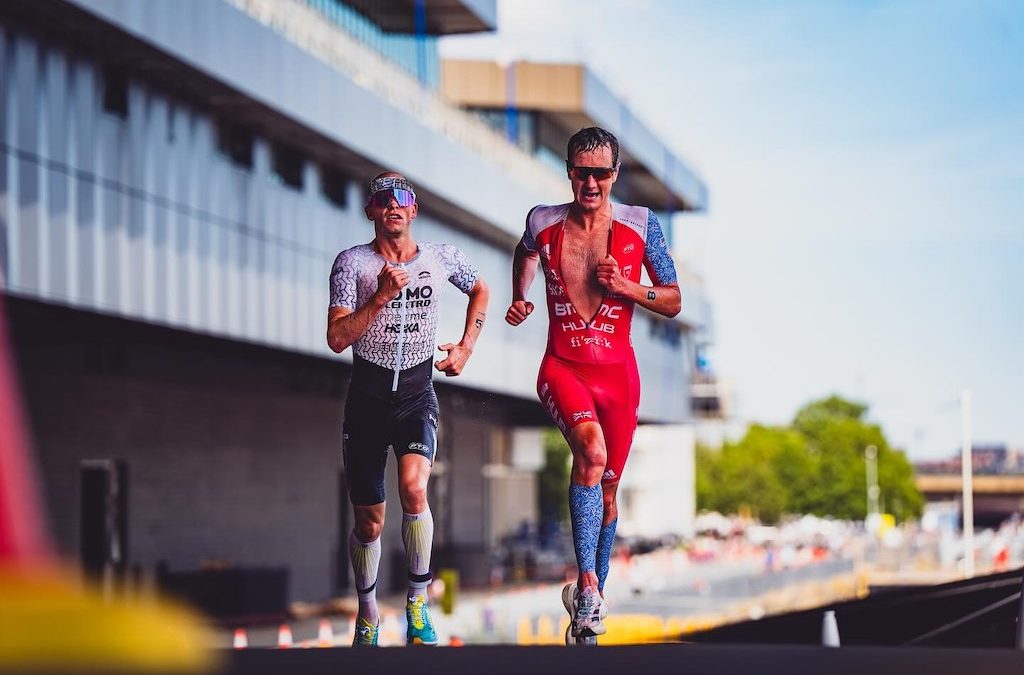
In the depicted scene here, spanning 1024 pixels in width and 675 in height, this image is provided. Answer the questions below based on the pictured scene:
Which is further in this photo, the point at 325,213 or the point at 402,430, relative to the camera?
the point at 325,213

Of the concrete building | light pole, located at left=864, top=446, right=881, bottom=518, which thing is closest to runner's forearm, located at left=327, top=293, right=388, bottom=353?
the concrete building

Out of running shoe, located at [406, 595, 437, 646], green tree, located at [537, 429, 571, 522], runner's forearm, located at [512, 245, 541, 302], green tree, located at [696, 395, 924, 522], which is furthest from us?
green tree, located at [696, 395, 924, 522]

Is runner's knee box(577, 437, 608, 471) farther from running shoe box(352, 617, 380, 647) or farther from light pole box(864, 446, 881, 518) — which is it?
light pole box(864, 446, 881, 518)

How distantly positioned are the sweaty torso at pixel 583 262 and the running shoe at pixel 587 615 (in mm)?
1344

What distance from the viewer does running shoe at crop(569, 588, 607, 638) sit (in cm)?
733

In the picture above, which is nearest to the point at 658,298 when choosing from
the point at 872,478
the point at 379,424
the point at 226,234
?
the point at 379,424

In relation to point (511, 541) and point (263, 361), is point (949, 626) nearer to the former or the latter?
point (263, 361)

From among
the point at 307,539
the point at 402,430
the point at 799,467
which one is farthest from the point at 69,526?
the point at 799,467

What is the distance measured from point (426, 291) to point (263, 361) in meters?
24.6

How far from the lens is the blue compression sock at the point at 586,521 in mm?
7488

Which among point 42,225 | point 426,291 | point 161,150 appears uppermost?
point 161,150

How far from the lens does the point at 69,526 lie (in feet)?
93.7

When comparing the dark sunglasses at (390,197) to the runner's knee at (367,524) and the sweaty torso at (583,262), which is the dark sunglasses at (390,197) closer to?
the sweaty torso at (583,262)

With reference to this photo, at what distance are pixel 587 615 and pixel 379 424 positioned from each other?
1349mm
